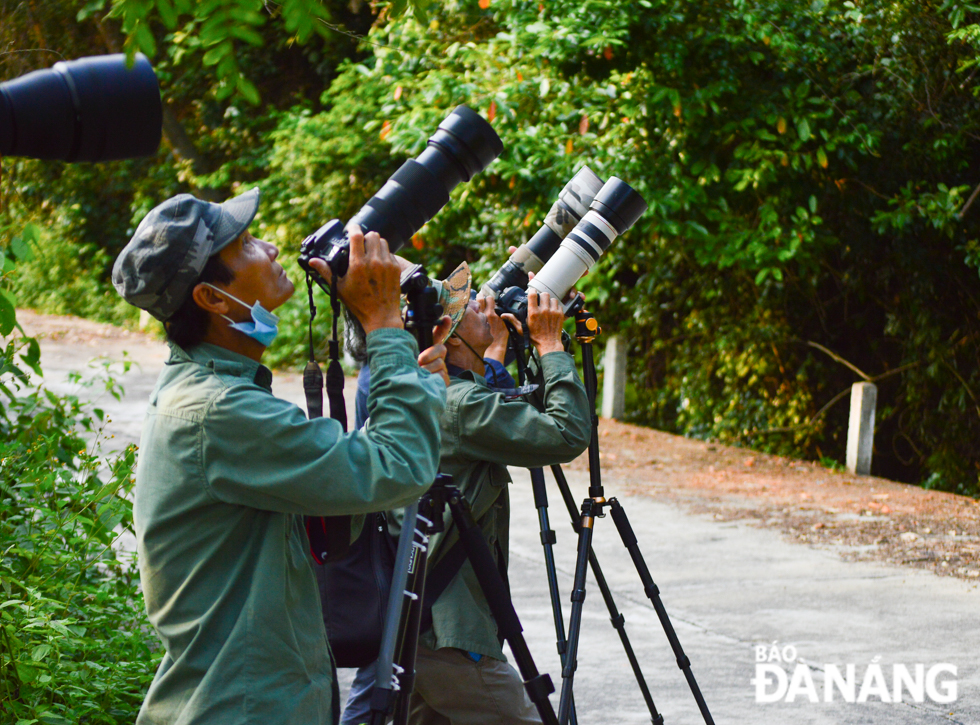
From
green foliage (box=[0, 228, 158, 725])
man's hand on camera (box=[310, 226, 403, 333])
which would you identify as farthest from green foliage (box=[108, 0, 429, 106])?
green foliage (box=[0, 228, 158, 725])

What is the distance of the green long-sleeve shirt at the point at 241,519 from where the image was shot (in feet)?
5.83

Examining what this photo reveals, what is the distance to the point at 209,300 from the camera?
75.1 inches

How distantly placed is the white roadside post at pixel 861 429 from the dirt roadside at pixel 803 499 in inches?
7.3

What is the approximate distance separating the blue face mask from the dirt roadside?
5210 millimetres

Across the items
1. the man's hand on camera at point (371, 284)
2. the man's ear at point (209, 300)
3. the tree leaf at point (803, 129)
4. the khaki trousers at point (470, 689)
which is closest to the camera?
the man's ear at point (209, 300)

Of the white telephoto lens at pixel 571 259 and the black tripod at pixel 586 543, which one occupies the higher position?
the white telephoto lens at pixel 571 259

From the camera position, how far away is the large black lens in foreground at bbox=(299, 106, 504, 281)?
→ 2111 mm

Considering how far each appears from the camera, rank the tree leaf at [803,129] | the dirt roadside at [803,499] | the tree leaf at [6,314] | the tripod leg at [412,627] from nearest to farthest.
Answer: the tripod leg at [412,627]
the tree leaf at [6,314]
the dirt roadside at [803,499]
the tree leaf at [803,129]

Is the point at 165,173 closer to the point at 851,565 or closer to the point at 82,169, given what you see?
the point at 82,169

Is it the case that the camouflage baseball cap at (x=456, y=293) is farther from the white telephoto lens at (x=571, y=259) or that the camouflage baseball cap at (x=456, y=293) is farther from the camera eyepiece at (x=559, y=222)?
the camera eyepiece at (x=559, y=222)

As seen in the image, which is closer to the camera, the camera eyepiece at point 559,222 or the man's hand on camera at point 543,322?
the man's hand on camera at point 543,322

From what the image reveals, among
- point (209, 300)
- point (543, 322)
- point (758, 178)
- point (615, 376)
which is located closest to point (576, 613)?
point (543, 322)

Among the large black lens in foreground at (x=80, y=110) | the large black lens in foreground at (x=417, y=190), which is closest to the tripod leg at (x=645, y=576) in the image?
the large black lens in foreground at (x=417, y=190)

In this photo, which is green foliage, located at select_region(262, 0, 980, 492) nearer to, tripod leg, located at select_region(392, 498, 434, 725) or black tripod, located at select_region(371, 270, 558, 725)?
black tripod, located at select_region(371, 270, 558, 725)
